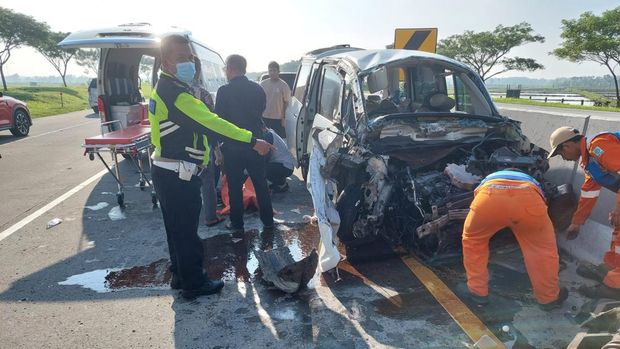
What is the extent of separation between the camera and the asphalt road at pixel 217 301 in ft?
8.79

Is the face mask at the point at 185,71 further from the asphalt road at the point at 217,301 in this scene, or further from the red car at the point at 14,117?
the red car at the point at 14,117

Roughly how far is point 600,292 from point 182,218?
10.7 feet

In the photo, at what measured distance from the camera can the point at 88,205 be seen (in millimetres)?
5605

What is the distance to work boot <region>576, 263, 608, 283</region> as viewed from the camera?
3.28 m

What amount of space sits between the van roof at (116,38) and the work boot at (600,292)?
220 inches

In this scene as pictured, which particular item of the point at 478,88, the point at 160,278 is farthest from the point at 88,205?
the point at 478,88

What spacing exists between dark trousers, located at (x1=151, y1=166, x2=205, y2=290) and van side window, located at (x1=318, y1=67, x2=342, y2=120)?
207cm

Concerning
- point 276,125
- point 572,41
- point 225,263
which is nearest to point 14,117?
point 276,125

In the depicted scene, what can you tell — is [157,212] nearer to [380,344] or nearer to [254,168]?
[254,168]

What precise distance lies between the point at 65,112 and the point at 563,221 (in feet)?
82.0

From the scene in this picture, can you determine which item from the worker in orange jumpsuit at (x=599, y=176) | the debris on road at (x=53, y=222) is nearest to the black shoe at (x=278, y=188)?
the debris on road at (x=53, y=222)

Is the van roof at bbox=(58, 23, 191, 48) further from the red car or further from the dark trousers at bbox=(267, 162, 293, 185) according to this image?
the red car

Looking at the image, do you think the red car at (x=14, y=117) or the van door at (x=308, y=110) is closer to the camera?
the van door at (x=308, y=110)

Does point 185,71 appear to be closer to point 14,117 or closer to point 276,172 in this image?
point 276,172
